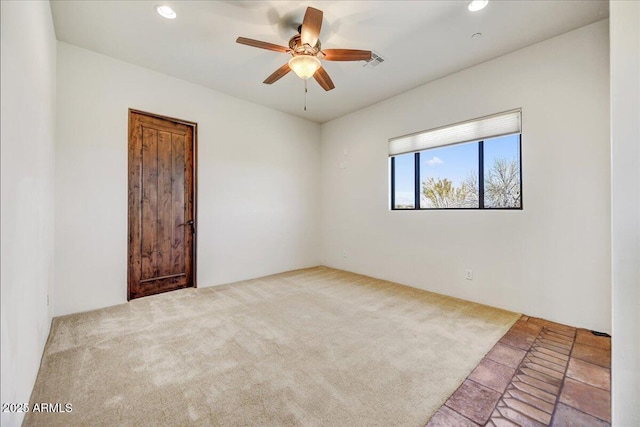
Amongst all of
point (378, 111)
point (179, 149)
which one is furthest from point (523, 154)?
point (179, 149)

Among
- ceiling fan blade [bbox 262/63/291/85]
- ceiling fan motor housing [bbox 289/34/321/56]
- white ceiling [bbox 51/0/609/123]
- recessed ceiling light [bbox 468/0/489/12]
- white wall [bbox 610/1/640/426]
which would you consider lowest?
white wall [bbox 610/1/640/426]

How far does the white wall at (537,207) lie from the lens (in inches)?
95.8

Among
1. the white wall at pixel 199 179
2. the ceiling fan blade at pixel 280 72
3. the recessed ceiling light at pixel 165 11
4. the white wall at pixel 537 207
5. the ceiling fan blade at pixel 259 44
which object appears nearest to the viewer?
the ceiling fan blade at pixel 259 44

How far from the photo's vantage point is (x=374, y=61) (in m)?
3.09

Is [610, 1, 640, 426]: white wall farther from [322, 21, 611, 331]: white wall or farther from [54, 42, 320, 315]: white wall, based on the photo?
[54, 42, 320, 315]: white wall

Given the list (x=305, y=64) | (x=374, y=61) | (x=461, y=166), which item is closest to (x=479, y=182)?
(x=461, y=166)

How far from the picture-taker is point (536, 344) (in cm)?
221

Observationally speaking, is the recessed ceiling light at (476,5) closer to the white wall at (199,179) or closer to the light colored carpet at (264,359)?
the light colored carpet at (264,359)

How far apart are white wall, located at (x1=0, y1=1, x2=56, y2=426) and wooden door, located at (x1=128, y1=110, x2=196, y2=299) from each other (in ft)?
3.53

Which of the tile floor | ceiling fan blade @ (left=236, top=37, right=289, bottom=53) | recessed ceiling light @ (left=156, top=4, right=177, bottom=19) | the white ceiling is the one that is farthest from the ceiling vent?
the tile floor

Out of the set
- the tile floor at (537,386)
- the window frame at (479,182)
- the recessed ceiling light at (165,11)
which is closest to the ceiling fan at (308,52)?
the recessed ceiling light at (165,11)

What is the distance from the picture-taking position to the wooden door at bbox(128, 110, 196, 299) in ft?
10.7

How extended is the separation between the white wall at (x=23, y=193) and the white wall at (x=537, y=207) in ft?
12.6

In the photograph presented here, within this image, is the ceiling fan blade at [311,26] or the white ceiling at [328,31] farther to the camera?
the white ceiling at [328,31]
